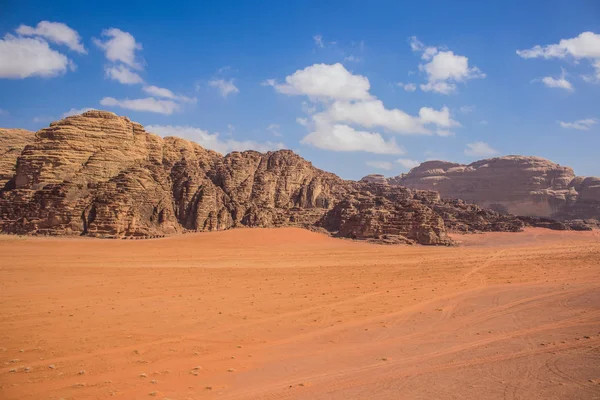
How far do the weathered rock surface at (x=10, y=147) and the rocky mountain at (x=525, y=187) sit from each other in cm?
8042

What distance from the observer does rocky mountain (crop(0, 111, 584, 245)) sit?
30.1 meters

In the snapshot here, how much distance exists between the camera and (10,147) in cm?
4188

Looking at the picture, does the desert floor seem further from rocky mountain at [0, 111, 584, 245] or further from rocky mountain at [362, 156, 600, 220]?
rocky mountain at [362, 156, 600, 220]

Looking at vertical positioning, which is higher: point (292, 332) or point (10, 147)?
point (10, 147)

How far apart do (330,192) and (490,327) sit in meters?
41.7

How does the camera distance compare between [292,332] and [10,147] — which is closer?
[292,332]

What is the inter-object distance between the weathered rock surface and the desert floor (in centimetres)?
2097

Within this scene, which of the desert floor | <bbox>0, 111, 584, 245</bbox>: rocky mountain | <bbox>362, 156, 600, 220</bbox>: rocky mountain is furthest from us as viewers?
<bbox>362, 156, 600, 220</bbox>: rocky mountain

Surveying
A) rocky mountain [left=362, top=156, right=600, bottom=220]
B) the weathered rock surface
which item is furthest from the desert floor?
rocky mountain [left=362, top=156, right=600, bottom=220]

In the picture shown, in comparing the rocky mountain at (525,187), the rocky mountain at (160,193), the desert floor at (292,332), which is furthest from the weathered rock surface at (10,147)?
the rocky mountain at (525,187)

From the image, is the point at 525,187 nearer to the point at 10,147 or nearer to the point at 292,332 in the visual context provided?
the point at 10,147

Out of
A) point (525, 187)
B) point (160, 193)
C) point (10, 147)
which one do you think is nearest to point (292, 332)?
point (160, 193)

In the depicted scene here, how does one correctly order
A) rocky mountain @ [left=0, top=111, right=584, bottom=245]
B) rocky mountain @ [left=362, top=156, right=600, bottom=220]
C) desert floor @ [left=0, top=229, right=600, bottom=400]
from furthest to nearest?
rocky mountain @ [left=362, top=156, right=600, bottom=220] → rocky mountain @ [left=0, top=111, right=584, bottom=245] → desert floor @ [left=0, top=229, right=600, bottom=400]

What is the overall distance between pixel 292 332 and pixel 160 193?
93.5ft
